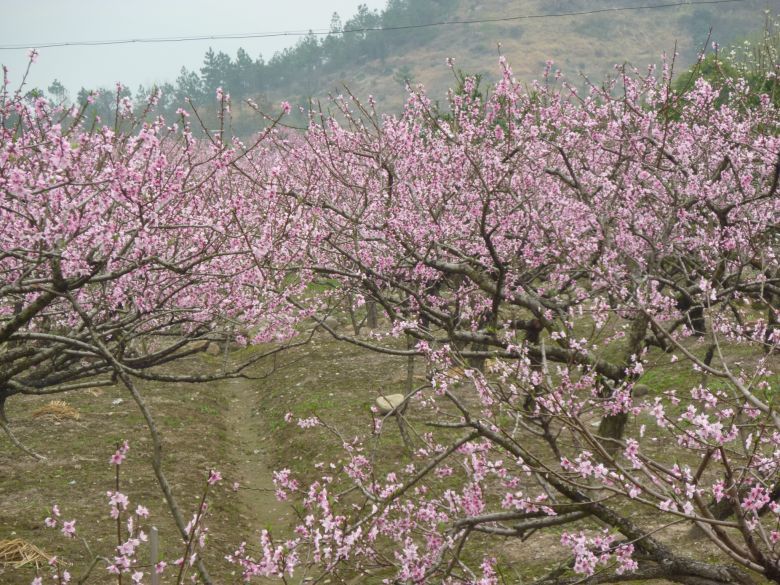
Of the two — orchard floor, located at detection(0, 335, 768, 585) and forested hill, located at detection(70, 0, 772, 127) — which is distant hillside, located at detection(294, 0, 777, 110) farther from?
orchard floor, located at detection(0, 335, 768, 585)

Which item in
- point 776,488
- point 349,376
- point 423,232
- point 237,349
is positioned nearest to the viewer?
point 776,488

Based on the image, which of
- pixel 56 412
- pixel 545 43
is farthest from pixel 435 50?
pixel 56 412

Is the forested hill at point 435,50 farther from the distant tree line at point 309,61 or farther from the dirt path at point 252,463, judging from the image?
the dirt path at point 252,463

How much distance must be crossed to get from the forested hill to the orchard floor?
328ft

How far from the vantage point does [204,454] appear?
15.0 meters

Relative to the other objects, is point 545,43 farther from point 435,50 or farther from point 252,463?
point 252,463

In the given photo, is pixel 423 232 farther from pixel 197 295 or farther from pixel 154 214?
pixel 154 214

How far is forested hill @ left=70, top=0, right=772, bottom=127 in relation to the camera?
11731 cm

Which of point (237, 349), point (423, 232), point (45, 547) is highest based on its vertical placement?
point (423, 232)

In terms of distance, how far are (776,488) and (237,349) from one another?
73.9 ft

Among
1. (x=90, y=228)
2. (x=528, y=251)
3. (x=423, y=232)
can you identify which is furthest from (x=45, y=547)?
(x=528, y=251)

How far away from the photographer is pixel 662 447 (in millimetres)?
13008

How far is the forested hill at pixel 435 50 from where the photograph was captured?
4619 inches

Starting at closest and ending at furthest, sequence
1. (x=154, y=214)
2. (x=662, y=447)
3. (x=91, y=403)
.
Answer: (x=154, y=214), (x=662, y=447), (x=91, y=403)
